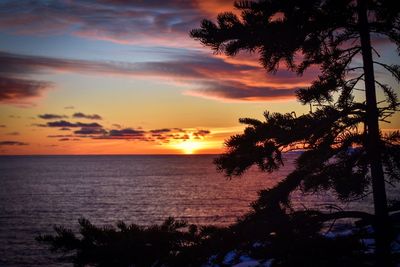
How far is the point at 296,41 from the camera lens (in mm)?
5543

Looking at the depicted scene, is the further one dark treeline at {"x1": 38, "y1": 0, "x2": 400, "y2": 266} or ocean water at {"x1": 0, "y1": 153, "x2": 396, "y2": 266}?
ocean water at {"x1": 0, "y1": 153, "x2": 396, "y2": 266}

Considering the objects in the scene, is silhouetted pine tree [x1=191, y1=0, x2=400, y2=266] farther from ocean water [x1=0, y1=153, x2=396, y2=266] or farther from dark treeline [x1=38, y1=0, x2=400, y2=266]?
ocean water [x1=0, y1=153, x2=396, y2=266]

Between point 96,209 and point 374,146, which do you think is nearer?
point 374,146

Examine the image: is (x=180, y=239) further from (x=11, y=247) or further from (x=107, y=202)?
(x=107, y=202)

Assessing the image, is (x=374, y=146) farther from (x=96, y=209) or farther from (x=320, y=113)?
(x=96, y=209)

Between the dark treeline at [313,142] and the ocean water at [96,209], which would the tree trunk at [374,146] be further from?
the ocean water at [96,209]

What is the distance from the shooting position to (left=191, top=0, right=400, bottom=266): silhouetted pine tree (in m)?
5.26

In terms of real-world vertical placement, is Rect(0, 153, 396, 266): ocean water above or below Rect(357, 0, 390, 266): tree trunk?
below

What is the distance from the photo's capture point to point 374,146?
521cm

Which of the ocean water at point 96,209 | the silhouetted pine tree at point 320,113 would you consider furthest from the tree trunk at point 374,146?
the ocean water at point 96,209

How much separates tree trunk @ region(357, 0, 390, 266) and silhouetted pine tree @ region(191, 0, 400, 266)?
0.04ft

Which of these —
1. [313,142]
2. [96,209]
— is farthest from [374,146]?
[96,209]

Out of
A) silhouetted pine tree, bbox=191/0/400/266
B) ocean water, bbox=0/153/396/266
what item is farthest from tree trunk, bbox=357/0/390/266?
ocean water, bbox=0/153/396/266

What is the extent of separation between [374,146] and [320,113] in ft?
2.87
